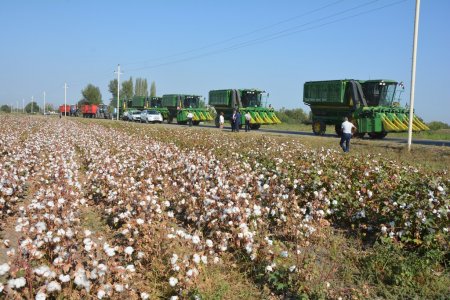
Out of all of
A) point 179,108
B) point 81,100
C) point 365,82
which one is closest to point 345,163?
point 365,82

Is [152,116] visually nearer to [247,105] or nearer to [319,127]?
[247,105]

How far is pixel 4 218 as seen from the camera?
6.37 meters

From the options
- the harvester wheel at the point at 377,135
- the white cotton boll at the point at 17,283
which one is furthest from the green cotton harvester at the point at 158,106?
the white cotton boll at the point at 17,283

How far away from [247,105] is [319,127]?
8923 mm

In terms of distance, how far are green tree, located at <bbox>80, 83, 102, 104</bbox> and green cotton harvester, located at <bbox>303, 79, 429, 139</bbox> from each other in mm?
94986

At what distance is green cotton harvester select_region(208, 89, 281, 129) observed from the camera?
1366 inches

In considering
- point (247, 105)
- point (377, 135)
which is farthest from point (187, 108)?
→ point (377, 135)

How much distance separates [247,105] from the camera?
36.1 metres

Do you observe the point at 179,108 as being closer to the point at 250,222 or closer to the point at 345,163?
the point at 345,163

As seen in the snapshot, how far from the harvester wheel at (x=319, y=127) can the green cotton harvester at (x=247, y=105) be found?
605 cm

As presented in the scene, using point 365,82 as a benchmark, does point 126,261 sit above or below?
below

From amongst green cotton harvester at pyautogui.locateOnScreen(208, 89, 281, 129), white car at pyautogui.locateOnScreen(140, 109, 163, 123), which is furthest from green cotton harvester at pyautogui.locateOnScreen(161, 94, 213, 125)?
green cotton harvester at pyautogui.locateOnScreen(208, 89, 281, 129)

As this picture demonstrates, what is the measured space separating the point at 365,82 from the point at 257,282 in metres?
23.0

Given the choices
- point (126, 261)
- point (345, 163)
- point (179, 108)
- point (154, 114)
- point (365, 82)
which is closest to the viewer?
point (126, 261)
